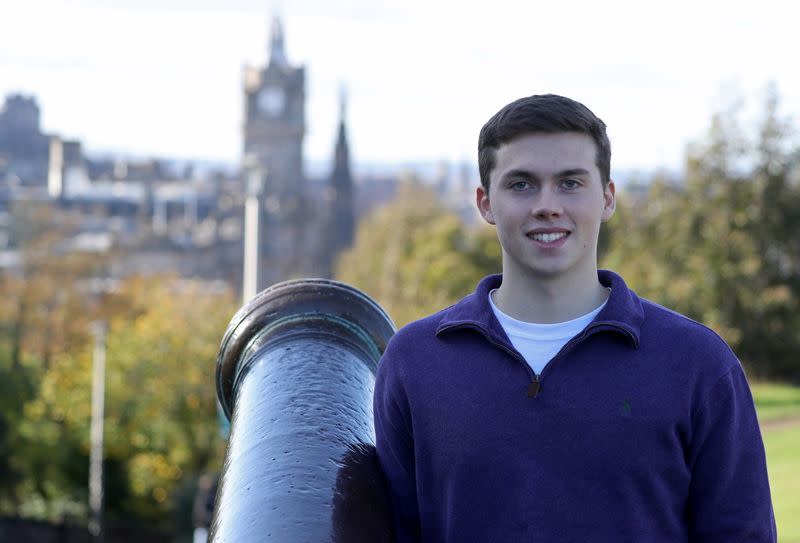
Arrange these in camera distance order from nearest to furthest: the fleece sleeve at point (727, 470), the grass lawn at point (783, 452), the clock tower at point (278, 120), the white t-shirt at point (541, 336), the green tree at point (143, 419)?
1. the fleece sleeve at point (727, 470)
2. the white t-shirt at point (541, 336)
3. the grass lawn at point (783, 452)
4. the green tree at point (143, 419)
5. the clock tower at point (278, 120)

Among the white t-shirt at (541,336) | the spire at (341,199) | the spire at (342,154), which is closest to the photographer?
the white t-shirt at (541,336)

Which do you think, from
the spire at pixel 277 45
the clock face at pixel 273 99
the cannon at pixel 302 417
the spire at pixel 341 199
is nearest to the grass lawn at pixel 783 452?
the cannon at pixel 302 417

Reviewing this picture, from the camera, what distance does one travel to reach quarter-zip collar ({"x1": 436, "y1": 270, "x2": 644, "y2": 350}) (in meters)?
2.47

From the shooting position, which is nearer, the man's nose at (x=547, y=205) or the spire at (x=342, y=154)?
the man's nose at (x=547, y=205)

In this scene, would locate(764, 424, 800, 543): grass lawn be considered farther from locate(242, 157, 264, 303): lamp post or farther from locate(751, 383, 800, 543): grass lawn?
locate(242, 157, 264, 303): lamp post

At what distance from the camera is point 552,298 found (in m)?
2.56

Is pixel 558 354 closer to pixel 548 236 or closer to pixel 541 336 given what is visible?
pixel 541 336

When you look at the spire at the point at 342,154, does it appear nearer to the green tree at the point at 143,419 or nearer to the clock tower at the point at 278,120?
the clock tower at the point at 278,120

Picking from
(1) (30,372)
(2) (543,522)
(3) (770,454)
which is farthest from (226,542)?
(1) (30,372)

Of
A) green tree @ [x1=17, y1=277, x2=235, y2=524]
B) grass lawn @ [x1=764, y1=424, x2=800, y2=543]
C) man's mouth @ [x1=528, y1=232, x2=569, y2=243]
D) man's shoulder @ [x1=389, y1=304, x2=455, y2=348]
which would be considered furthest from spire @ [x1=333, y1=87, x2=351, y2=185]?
man's mouth @ [x1=528, y1=232, x2=569, y2=243]

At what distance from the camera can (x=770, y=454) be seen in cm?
2062

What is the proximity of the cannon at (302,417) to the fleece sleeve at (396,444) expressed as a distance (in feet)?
0.13

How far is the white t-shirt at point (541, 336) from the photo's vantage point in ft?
8.25

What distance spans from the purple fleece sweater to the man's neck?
0.14ft
